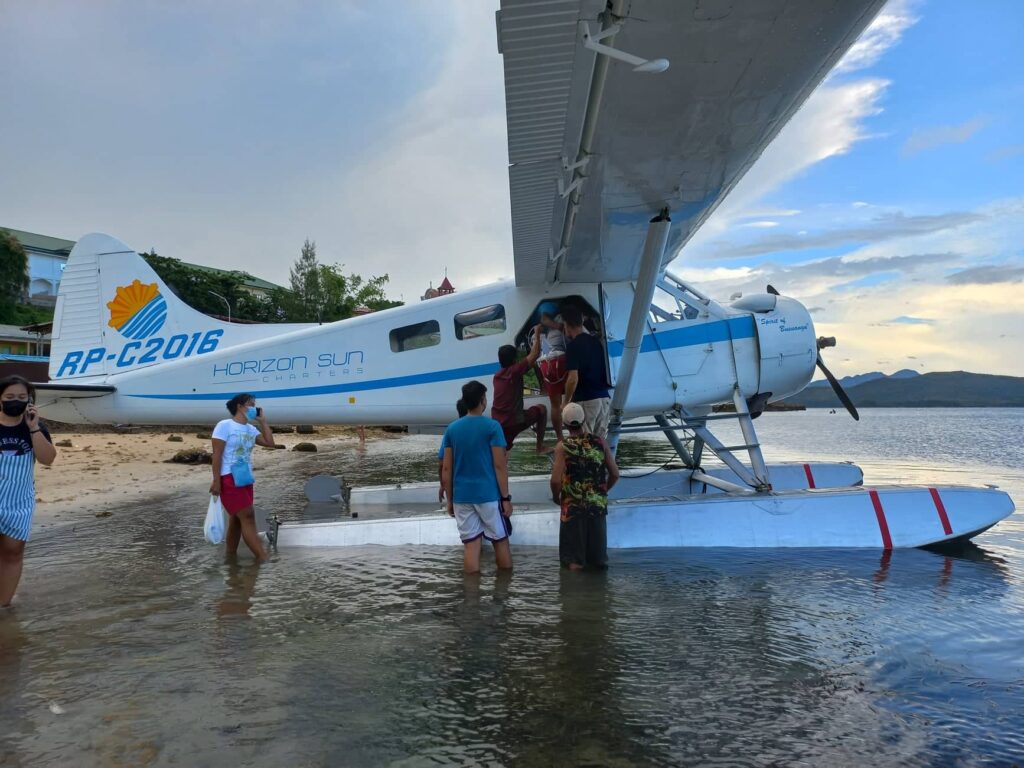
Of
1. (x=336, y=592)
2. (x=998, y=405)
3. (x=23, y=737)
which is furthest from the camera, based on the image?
(x=998, y=405)

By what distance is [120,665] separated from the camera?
3.28 meters

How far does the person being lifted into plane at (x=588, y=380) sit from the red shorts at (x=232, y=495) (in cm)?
289

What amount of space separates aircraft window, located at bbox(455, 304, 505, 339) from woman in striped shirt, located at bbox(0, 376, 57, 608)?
3.93 metres

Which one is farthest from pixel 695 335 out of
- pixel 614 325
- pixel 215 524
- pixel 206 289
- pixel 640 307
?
pixel 206 289

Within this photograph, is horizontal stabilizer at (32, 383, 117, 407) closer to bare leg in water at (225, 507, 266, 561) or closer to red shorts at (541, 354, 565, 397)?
bare leg in water at (225, 507, 266, 561)

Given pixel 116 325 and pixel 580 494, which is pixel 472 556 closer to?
pixel 580 494

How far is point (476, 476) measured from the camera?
198 inches

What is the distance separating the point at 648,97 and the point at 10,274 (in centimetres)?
5836

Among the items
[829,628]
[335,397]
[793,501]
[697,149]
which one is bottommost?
[829,628]

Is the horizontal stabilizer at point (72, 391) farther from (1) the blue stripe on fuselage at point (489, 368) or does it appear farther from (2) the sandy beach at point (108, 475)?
(2) the sandy beach at point (108, 475)

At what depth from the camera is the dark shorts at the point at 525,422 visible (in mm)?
6680

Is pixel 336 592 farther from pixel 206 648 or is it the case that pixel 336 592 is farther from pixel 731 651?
pixel 731 651

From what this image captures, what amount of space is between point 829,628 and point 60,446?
18.6 metres

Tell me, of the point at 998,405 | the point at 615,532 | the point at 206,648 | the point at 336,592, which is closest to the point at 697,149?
the point at 615,532
